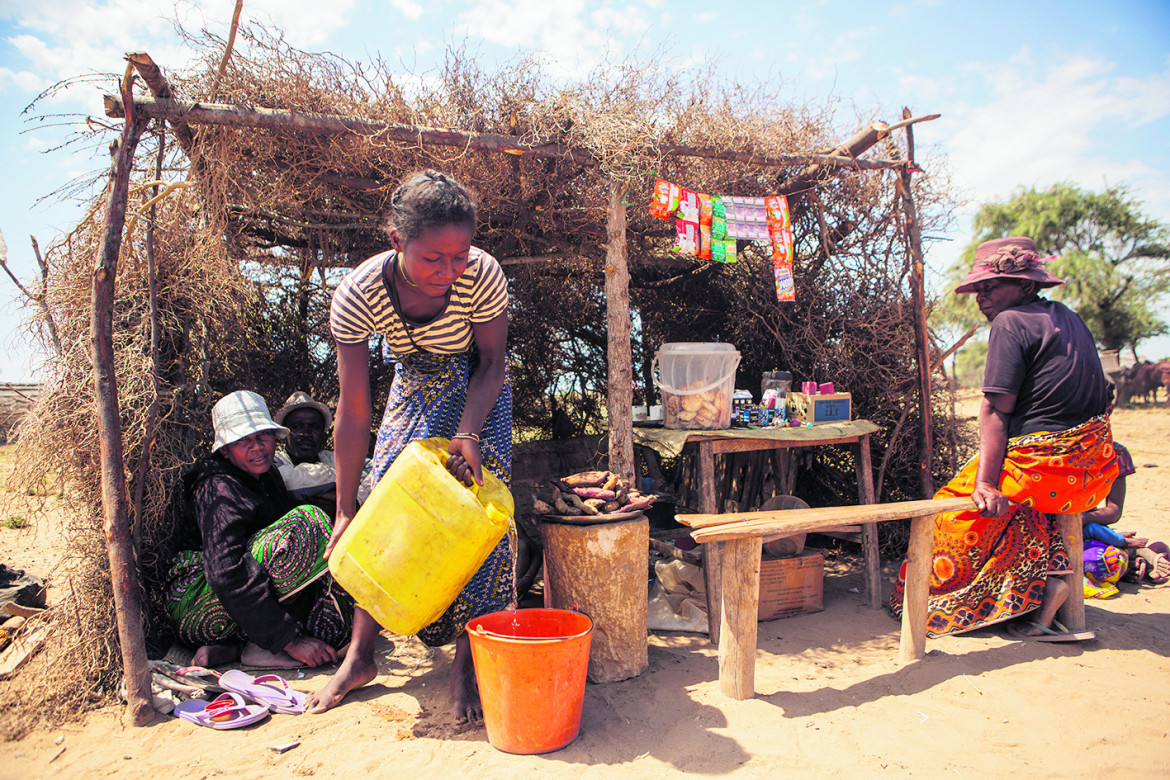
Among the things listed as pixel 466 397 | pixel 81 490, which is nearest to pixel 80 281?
pixel 81 490

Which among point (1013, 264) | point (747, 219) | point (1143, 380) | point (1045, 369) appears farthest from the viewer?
point (1143, 380)

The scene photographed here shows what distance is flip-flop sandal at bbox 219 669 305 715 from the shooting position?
2.61 meters

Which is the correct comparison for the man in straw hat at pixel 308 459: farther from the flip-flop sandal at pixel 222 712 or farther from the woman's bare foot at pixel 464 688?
the woman's bare foot at pixel 464 688

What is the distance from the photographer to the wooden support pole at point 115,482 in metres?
2.57

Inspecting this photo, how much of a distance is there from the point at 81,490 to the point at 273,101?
2081 millimetres

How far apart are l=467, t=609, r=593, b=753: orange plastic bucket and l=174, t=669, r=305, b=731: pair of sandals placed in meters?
0.89

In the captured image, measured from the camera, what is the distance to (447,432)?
8.59 ft

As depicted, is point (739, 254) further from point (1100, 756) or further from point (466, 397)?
point (1100, 756)

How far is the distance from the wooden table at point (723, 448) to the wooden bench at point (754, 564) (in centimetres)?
80

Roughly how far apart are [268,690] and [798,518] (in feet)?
7.56

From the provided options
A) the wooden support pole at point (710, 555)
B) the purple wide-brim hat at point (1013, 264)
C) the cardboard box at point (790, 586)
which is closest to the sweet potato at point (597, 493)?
the wooden support pole at point (710, 555)

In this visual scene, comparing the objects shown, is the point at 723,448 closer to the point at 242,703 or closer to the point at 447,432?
the point at 447,432

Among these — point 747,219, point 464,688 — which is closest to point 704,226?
point 747,219

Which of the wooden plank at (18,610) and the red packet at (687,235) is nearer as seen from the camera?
the wooden plank at (18,610)
